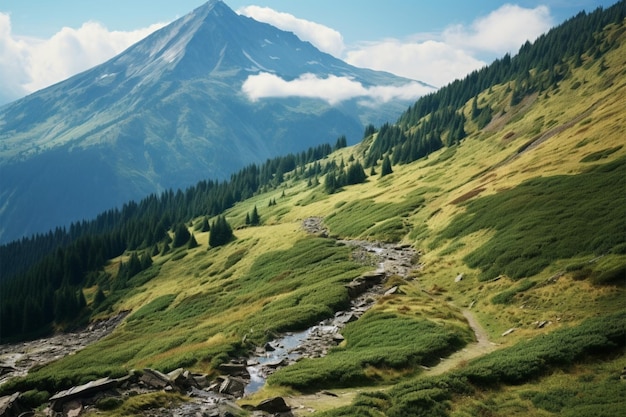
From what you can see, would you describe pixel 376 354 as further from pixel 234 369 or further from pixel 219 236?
pixel 219 236

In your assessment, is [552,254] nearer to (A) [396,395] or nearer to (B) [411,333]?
(B) [411,333]

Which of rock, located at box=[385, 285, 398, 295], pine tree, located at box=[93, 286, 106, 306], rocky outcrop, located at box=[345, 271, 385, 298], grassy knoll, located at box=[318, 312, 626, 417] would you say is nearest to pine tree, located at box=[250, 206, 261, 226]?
pine tree, located at box=[93, 286, 106, 306]

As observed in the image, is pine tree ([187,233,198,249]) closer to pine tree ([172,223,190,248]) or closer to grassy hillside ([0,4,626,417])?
pine tree ([172,223,190,248])

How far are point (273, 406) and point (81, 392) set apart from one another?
10962 mm

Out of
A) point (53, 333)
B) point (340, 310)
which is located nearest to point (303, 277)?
point (340, 310)

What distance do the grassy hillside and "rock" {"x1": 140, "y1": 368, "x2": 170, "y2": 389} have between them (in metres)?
4.57

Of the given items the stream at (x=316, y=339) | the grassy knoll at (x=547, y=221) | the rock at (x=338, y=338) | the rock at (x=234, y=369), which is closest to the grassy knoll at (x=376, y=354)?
the rock at (x=338, y=338)

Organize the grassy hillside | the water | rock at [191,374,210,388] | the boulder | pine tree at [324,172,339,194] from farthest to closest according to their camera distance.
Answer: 1. pine tree at [324,172,339,194]
2. the water
3. rock at [191,374,210,388]
4. the boulder
5. the grassy hillside

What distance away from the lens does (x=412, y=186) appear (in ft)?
440

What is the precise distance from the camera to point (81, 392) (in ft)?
86.9

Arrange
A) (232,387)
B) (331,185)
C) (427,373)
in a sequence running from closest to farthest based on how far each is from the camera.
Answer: (232,387) < (427,373) < (331,185)

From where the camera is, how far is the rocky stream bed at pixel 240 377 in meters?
25.6

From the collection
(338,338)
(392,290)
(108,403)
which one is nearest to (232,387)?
(108,403)

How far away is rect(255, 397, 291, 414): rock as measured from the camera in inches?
1000
